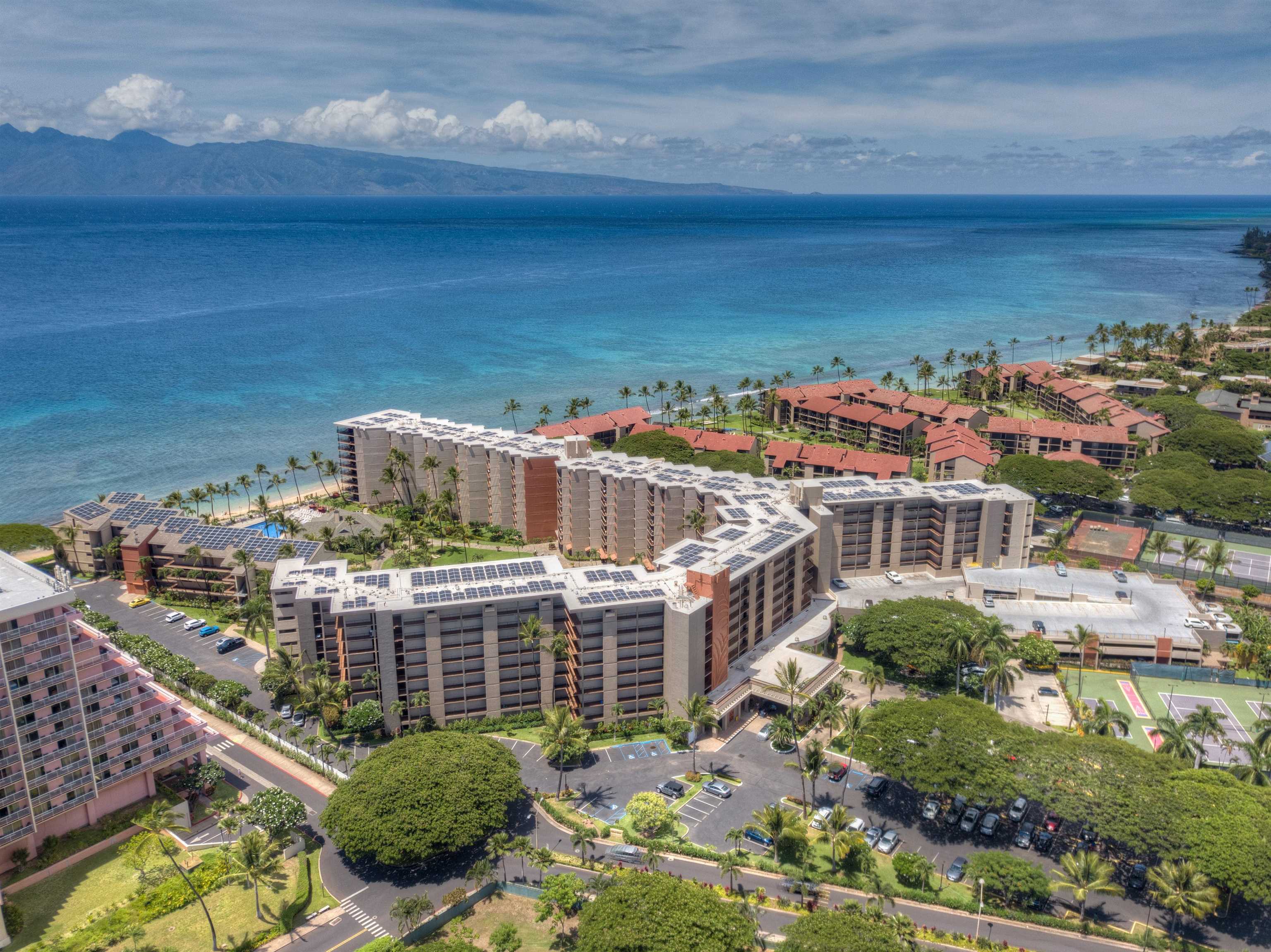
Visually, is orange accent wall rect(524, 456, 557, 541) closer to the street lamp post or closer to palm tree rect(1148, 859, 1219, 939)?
the street lamp post

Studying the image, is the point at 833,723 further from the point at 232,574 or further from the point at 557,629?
the point at 232,574

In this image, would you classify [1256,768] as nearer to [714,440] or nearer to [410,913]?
[410,913]

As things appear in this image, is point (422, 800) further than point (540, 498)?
No

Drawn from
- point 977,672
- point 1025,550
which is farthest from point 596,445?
point 977,672

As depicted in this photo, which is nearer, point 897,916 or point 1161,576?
point 897,916

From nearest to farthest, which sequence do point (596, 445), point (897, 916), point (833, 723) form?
1. point (897, 916)
2. point (833, 723)
3. point (596, 445)

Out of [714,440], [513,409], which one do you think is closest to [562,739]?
[714,440]
